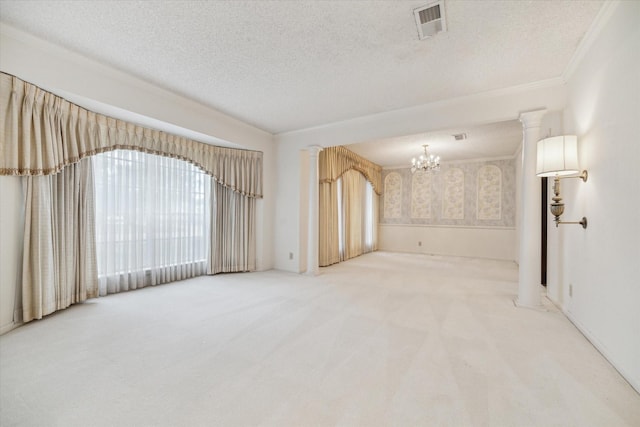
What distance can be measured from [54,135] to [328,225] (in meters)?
4.35

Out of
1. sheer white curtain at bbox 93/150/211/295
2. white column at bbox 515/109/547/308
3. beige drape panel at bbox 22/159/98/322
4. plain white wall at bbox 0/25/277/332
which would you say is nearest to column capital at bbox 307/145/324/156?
plain white wall at bbox 0/25/277/332

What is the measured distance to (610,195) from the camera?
6.45ft

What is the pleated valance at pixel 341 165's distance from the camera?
5391 millimetres

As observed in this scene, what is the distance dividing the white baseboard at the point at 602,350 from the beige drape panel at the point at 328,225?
3.76 meters

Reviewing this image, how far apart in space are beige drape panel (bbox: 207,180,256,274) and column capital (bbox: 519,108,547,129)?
166 inches

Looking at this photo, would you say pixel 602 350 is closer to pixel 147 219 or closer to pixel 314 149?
pixel 314 149

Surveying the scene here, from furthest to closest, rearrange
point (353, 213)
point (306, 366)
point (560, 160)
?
point (353, 213) < point (560, 160) < point (306, 366)

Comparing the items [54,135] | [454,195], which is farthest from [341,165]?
[54,135]

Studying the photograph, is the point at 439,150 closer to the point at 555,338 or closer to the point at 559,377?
the point at 555,338

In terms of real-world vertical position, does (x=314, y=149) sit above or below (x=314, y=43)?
below

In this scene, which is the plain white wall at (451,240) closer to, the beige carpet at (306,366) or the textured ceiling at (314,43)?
the beige carpet at (306,366)

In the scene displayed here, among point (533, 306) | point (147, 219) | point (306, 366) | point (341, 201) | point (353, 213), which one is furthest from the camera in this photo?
point (353, 213)

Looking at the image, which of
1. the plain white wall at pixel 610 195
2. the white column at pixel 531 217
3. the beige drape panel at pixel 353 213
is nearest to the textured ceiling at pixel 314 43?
the plain white wall at pixel 610 195

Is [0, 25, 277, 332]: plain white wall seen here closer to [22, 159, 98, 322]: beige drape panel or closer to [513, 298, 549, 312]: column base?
[22, 159, 98, 322]: beige drape panel
